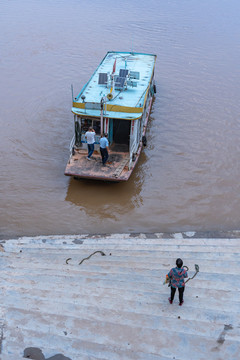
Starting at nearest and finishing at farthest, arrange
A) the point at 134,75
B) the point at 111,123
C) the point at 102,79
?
the point at 111,123
the point at 102,79
the point at 134,75

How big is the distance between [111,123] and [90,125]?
0.78 meters

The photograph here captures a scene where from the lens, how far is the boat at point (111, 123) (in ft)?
39.1

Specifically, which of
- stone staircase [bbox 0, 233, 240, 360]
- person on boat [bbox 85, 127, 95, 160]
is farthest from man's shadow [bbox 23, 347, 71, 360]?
person on boat [bbox 85, 127, 95, 160]

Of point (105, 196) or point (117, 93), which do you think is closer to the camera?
point (105, 196)

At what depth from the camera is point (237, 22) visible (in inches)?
1276

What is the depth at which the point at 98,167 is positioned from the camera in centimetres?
1215

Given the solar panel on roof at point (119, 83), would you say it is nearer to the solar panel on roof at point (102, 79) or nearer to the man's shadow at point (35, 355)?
the solar panel on roof at point (102, 79)

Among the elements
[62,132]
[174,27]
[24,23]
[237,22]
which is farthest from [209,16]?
[62,132]

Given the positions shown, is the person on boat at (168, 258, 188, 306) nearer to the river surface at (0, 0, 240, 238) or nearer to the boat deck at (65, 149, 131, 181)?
the river surface at (0, 0, 240, 238)

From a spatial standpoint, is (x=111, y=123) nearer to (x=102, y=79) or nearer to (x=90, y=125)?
(x=90, y=125)

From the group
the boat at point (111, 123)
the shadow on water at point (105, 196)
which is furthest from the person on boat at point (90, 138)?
the shadow on water at point (105, 196)

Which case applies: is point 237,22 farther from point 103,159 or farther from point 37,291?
point 37,291

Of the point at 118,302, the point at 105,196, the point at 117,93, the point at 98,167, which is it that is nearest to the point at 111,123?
the point at 117,93

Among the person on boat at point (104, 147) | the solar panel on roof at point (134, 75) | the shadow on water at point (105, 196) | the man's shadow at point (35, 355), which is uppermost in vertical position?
the solar panel on roof at point (134, 75)
